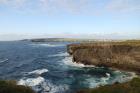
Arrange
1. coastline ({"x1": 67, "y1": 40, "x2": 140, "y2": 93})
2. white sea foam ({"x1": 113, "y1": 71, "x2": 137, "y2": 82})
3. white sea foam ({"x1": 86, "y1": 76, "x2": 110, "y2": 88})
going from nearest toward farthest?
1. white sea foam ({"x1": 86, "y1": 76, "x2": 110, "y2": 88})
2. white sea foam ({"x1": 113, "y1": 71, "x2": 137, "y2": 82})
3. coastline ({"x1": 67, "y1": 40, "x2": 140, "y2": 93})

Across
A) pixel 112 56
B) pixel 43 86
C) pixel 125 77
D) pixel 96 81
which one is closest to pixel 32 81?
pixel 43 86

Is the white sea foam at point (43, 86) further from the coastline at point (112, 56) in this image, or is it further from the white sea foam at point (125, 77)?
the coastline at point (112, 56)

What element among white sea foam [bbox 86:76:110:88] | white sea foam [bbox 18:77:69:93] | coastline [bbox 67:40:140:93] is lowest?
white sea foam [bbox 86:76:110:88]

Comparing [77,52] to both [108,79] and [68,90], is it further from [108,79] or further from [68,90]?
[68,90]

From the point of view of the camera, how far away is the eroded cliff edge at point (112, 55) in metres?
50.2

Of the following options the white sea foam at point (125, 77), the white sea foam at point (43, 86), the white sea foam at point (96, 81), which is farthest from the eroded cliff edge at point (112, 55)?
the white sea foam at point (43, 86)

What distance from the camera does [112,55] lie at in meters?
54.9

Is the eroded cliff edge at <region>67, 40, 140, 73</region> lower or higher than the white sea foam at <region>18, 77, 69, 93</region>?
higher

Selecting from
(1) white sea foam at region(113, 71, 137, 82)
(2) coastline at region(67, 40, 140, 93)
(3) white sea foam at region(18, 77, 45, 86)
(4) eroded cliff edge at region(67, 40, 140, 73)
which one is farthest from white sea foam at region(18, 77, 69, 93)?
(4) eroded cliff edge at region(67, 40, 140, 73)

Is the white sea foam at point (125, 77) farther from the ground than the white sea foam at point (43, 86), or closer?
closer

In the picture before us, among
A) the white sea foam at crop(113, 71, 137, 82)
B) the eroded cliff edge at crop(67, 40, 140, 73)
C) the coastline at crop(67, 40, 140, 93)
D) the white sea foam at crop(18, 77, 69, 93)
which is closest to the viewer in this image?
the white sea foam at crop(18, 77, 69, 93)

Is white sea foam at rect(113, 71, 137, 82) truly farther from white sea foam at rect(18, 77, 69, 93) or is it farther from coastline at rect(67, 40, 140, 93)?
white sea foam at rect(18, 77, 69, 93)

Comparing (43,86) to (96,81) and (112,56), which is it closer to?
(96,81)

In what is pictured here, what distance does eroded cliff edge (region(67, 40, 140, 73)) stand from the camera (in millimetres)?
50219
